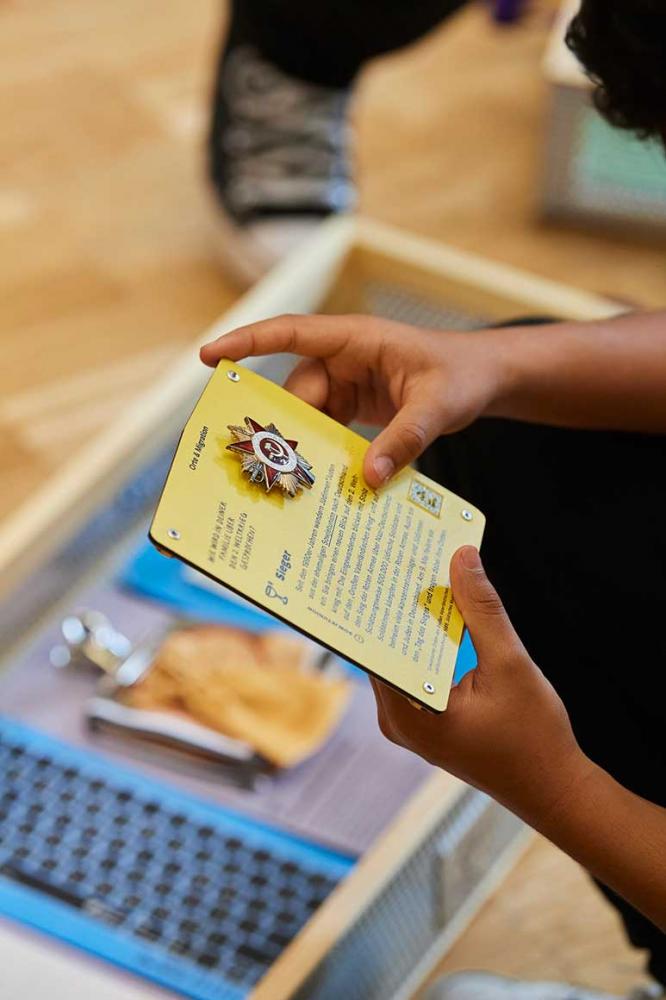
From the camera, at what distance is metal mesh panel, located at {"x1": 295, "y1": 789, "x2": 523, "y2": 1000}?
2.56 feet

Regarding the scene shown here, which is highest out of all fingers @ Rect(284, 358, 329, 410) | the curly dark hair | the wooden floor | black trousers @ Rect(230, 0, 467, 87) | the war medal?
the curly dark hair

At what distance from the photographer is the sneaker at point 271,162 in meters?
1.47

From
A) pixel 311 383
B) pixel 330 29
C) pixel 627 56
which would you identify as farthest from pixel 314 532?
pixel 330 29

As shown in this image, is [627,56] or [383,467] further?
[627,56]

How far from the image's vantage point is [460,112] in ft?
6.00

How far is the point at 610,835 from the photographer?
1.90 feet

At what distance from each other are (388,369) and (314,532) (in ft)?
0.50

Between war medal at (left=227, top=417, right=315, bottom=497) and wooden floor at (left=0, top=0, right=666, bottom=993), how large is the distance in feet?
2.41

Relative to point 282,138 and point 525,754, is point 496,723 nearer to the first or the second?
point 525,754

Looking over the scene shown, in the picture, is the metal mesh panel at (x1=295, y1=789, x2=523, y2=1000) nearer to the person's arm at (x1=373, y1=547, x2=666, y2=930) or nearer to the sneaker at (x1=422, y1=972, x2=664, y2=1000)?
the sneaker at (x1=422, y1=972, x2=664, y2=1000)

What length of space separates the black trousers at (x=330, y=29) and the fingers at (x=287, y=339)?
744 millimetres

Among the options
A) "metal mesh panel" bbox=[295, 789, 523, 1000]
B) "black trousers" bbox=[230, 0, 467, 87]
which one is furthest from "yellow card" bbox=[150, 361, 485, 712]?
"black trousers" bbox=[230, 0, 467, 87]

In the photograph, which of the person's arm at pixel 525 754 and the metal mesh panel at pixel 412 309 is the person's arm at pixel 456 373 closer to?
the person's arm at pixel 525 754

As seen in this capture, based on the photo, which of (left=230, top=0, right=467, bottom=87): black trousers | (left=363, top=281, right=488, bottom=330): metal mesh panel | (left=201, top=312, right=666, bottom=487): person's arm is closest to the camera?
(left=201, top=312, right=666, bottom=487): person's arm
